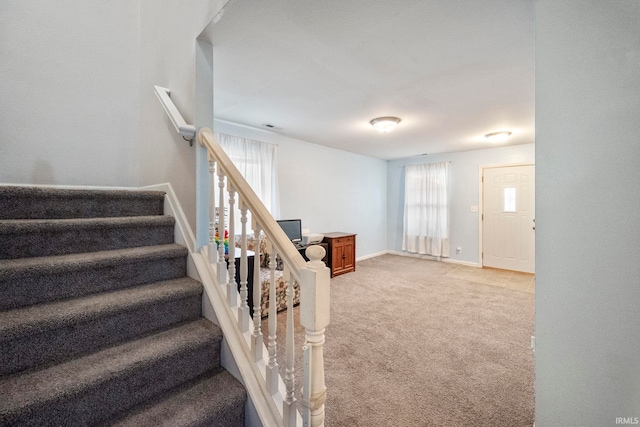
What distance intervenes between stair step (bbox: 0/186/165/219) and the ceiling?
120 cm

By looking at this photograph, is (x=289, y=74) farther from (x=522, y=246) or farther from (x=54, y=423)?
(x=522, y=246)

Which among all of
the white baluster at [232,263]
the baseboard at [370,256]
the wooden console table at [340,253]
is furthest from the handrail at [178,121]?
the baseboard at [370,256]

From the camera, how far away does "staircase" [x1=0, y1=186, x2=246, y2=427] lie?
1.00 metres

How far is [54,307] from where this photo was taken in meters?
1.18

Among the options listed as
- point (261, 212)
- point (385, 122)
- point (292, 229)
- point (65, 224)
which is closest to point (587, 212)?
point (261, 212)

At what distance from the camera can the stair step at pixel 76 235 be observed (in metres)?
1.30

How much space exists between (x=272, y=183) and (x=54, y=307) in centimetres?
310

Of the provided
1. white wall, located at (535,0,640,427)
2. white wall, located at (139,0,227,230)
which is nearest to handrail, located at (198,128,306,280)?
white wall, located at (139,0,227,230)

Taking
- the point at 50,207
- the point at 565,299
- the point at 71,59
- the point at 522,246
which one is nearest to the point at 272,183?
the point at 71,59

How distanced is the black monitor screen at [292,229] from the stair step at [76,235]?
2.29 metres

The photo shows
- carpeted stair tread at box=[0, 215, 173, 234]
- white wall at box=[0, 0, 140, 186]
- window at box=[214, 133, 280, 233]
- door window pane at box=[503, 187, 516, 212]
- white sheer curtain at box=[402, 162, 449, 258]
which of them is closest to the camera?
carpeted stair tread at box=[0, 215, 173, 234]

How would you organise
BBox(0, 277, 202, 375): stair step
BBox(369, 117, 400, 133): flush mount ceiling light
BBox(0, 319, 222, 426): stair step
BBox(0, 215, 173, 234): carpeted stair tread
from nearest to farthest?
BBox(0, 319, 222, 426): stair step, BBox(0, 277, 202, 375): stair step, BBox(0, 215, 173, 234): carpeted stair tread, BBox(369, 117, 400, 133): flush mount ceiling light

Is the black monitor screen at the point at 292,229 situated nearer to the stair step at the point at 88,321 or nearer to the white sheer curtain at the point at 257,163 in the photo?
the white sheer curtain at the point at 257,163

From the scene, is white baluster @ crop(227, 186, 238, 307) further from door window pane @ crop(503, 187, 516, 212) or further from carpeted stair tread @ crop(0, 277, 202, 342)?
door window pane @ crop(503, 187, 516, 212)
